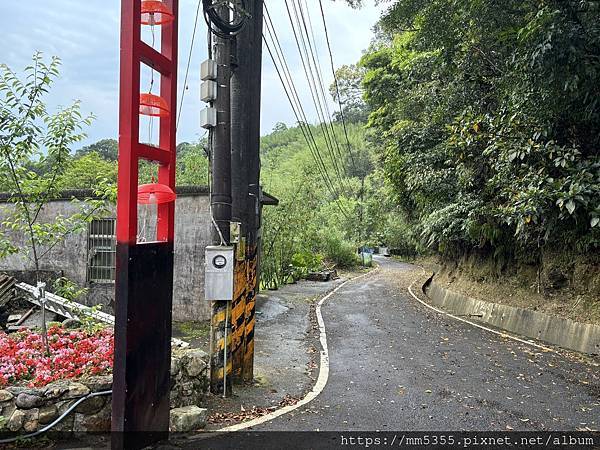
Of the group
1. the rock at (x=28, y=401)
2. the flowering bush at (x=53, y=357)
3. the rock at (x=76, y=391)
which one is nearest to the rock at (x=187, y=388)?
the flowering bush at (x=53, y=357)

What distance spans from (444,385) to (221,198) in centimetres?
376

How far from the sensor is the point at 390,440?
4.41 m

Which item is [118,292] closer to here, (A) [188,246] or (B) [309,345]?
(B) [309,345]

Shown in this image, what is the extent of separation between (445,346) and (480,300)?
13.5ft

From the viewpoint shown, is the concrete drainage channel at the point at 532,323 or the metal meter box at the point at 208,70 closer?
the metal meter box at the point at 208,70

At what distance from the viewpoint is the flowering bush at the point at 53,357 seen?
15.1 ft

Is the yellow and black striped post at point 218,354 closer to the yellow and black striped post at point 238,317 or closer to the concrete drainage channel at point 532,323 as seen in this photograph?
the yellow and black striped post at point 238,317

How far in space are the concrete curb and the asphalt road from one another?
1.95 feet

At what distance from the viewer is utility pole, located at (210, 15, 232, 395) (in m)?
Answer: 5.59

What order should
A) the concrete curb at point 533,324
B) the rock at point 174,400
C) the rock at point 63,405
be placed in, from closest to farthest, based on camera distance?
the rock at point 63,405 < the rock at point 174,400 < the concrete curb at point 533,324

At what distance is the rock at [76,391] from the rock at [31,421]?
0.82 feet

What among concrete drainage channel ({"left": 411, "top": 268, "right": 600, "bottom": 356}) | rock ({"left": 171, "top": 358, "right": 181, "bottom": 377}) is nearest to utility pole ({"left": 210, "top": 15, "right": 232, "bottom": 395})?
rock ({"left": 171, "top": 358, "right": 181, "bottom": 377})

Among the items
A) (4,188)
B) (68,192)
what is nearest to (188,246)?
(68,192)

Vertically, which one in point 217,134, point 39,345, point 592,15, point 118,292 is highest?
point 592,15
